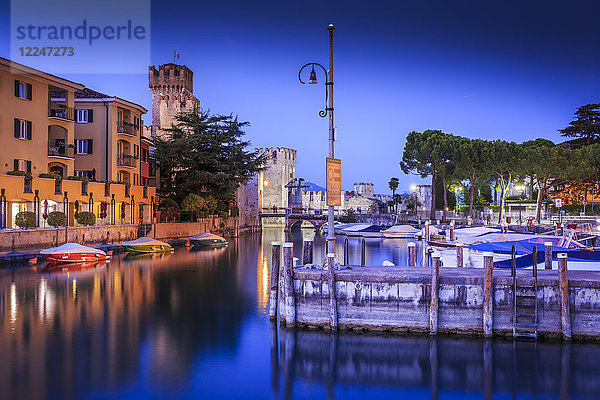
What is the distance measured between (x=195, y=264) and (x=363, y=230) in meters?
37.2

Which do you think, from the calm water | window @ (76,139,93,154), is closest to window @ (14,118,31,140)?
window @ (76,139,93,154)

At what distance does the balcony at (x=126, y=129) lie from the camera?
5112 cm

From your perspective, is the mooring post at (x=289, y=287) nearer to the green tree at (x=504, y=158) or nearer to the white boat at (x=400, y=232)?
the white boat at (x=400, y=232)

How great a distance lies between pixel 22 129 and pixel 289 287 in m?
33.3

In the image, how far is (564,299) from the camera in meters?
14.4

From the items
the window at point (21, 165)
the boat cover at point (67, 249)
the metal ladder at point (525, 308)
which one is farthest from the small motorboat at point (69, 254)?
the metal ladder at point (525, 308)

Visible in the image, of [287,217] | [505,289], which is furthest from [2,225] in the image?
[287,217]

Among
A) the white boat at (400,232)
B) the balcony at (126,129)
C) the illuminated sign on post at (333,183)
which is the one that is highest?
the balcony at (126,129)

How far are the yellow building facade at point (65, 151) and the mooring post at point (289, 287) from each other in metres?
25.5

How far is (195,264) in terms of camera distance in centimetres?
3797

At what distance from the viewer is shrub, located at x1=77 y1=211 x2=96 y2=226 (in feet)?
128

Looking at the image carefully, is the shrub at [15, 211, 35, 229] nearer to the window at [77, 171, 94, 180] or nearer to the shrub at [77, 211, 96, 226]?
the shrub at [77, 211, 96, 226]

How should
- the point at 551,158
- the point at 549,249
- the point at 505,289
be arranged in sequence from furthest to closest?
1. the point at 551,158
2. the point at 549,249
3. the point at 505,289

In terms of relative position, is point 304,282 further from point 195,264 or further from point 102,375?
point 195,264
